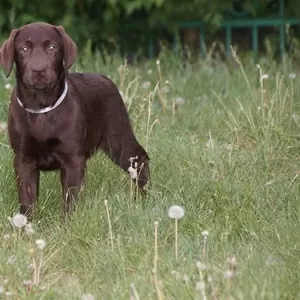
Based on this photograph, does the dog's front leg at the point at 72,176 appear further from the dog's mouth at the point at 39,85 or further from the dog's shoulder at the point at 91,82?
the dog's shoulder at the point at 91,82

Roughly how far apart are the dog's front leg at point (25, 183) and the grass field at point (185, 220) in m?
0.08

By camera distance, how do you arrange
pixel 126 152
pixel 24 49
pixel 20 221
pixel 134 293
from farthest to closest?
pixel 126 152 < pixel 24 49 < pixel 20 221 < pixel 134 293

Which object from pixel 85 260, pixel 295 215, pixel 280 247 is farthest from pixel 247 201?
pixel 85 260

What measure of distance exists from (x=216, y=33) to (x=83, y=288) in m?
6.29

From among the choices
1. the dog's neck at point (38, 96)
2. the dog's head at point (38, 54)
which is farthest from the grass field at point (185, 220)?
the dog's head at point (38, 54)

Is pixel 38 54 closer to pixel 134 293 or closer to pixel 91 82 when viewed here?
pixel 91 82

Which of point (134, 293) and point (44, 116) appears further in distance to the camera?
point (44, 116)

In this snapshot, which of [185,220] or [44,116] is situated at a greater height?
[44,116]

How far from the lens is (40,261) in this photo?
11.5ft

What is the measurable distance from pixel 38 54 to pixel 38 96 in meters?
0.23

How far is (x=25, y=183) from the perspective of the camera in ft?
14.4

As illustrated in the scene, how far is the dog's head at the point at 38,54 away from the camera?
4168mm

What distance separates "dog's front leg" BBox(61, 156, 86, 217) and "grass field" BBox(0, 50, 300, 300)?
8cm

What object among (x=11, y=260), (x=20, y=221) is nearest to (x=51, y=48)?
(x=20, y=221)
